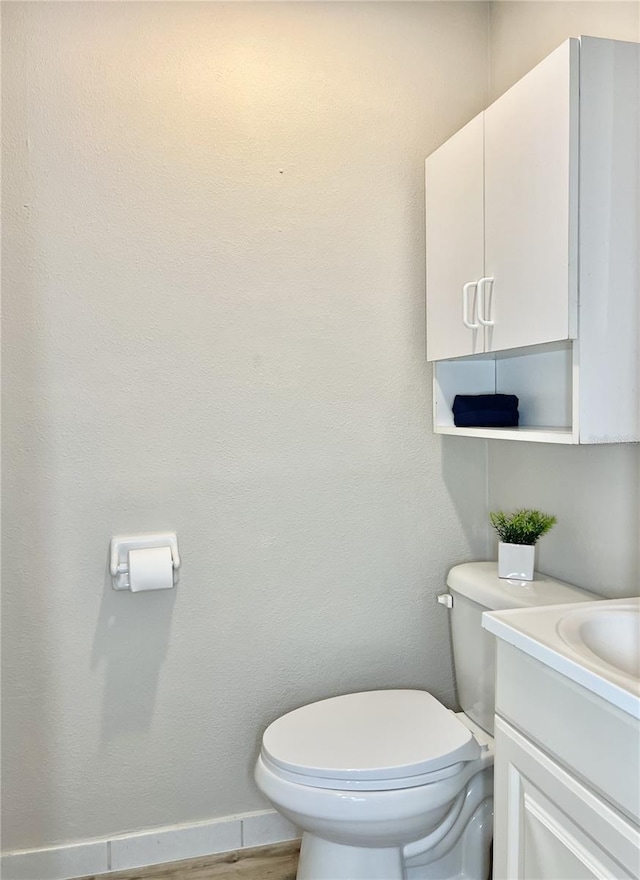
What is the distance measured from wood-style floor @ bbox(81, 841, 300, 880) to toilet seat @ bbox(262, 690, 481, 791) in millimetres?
462

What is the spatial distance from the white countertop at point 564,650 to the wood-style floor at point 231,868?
1025 millimetres

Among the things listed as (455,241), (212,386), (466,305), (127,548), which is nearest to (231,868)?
(127,548)

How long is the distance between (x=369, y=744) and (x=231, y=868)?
0.63 m

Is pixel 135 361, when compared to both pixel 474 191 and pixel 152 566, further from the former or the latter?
pixel 474 191

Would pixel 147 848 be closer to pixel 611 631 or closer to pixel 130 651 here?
pixel 130 651

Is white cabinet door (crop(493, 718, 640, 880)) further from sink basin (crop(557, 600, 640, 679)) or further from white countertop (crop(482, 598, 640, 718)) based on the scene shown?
sink basin (crop(557, 600, 640, 679))

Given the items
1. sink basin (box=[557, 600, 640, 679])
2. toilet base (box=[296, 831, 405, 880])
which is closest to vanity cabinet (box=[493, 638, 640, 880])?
sink basin (box=[557, 600, 640, 679])

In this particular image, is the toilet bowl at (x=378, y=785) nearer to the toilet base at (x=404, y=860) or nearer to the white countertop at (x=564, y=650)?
the toilet base at (x=404, y=860)

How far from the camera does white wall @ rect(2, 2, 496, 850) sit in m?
1.68

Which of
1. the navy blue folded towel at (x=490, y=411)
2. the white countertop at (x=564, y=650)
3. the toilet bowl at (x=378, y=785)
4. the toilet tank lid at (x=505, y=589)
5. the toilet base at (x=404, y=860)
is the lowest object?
the toilet base at (x=404, y=860)

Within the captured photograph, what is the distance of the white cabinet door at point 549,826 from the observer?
94cm

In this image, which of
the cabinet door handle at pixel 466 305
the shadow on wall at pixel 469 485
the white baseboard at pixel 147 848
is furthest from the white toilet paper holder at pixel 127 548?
the cabinet door handle at pixel 466 305

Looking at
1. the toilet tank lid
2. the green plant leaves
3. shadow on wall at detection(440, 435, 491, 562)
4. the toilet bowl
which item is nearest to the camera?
the toilet bowl

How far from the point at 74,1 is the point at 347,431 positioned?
1266mm
